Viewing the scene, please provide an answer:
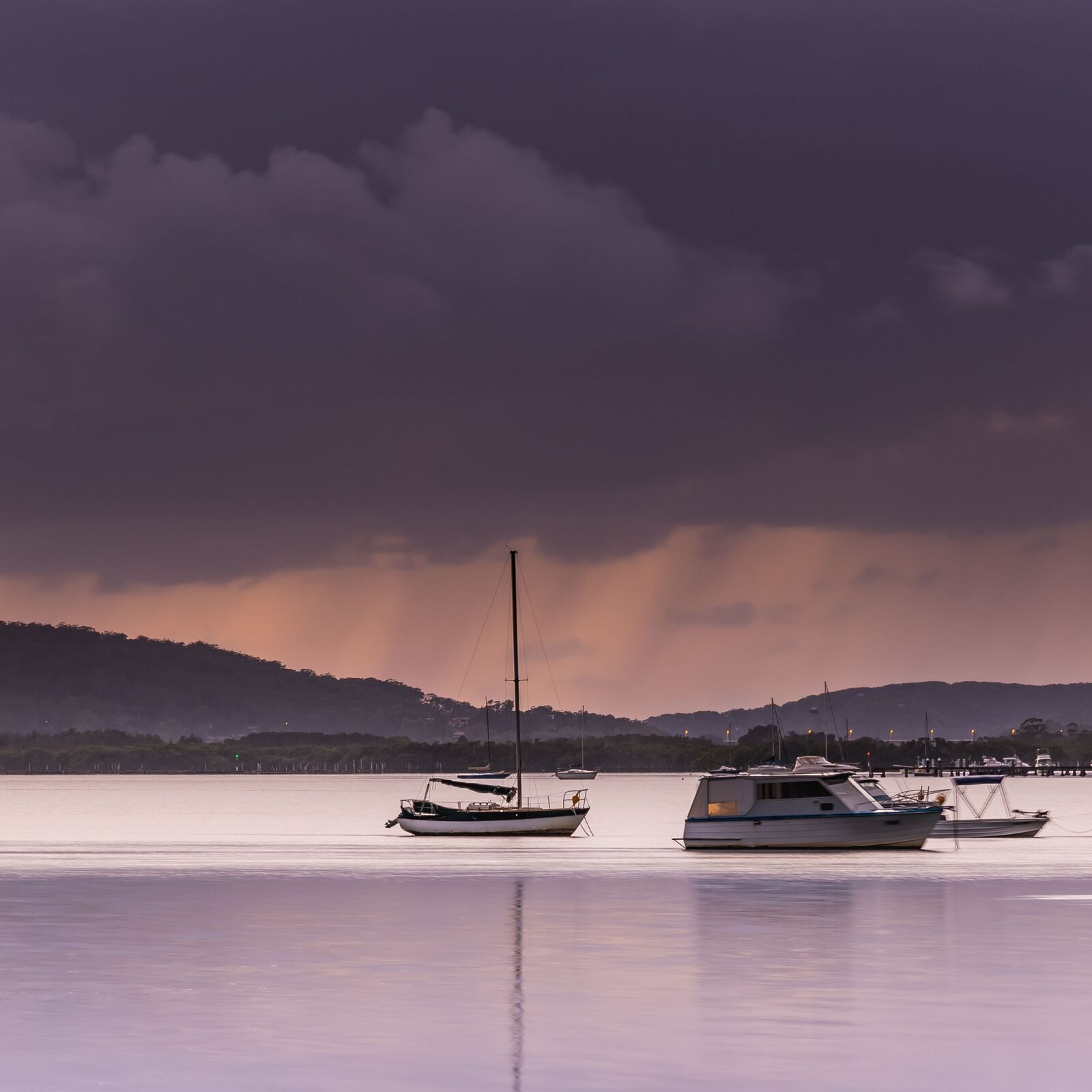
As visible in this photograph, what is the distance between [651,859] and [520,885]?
76.1 feet

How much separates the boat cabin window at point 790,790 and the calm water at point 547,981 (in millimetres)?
15889

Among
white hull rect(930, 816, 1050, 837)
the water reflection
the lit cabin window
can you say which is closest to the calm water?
the water reflection

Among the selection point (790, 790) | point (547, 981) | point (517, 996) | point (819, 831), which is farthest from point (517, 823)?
point (517, 996)

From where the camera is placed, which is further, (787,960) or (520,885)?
(520,885)

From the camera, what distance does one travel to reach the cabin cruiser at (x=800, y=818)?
307 feet

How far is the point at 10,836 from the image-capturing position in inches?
5305

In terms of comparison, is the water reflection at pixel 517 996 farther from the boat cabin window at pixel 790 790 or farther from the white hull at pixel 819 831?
the boat cabin window at pixel 790 790

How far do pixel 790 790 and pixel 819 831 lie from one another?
2559 mm

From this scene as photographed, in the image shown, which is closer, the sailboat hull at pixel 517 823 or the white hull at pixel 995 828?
the white hull at pixel 995 828

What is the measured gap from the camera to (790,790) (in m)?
94.5

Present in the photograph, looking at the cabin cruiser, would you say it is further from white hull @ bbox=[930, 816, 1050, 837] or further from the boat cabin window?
white hull @ bbox=[930, 816, 1050, 837]

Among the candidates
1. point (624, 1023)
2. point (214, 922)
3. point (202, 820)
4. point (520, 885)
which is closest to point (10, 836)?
point (202, 820)

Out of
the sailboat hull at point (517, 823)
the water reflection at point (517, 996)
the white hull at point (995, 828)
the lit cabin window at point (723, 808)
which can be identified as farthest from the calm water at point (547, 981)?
the sailboat hull at point (517, 823)

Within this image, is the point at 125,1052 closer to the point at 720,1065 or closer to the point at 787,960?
the point at 720,1065
